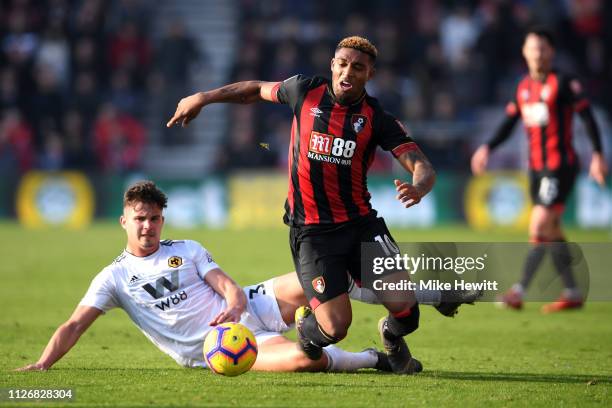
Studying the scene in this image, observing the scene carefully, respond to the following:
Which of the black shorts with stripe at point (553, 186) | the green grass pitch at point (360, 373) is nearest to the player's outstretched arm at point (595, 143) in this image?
the black shorts with stripe at point (553, 186)

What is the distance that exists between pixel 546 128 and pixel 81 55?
13.6 metres

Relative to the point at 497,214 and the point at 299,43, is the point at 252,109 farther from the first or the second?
the point at 497,214

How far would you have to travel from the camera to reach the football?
20.1 ft

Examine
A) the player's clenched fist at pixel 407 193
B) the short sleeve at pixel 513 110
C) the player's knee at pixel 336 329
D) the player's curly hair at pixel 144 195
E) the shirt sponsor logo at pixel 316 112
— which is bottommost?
the player's knee at pixel 336 329

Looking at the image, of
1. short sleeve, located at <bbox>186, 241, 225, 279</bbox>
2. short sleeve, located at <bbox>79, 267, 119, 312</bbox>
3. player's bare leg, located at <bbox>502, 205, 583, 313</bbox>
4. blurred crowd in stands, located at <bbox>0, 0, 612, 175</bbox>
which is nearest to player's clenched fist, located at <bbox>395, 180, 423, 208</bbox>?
short sleeve, located at <bbox>186, 241, 225, 279</bbox>

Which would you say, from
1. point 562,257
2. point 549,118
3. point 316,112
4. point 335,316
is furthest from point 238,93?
point 549,118

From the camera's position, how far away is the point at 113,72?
2203 cm

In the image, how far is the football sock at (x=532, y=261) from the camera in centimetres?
962

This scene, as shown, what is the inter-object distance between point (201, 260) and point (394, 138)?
1521mm

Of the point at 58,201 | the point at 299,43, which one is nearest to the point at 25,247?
the point at 58,201

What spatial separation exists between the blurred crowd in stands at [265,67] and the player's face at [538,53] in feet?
32.5

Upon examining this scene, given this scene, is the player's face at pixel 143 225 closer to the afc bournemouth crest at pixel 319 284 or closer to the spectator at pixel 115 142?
the afc bournemouth crest at pixel 319 284

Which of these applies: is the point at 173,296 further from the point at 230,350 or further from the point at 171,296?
the point at 230,350

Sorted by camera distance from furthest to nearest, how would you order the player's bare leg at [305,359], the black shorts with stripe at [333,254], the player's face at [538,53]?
the player's face at [538,53] → the player's bare leg at [305,359] → the black shorts with stripe at [333,254]
